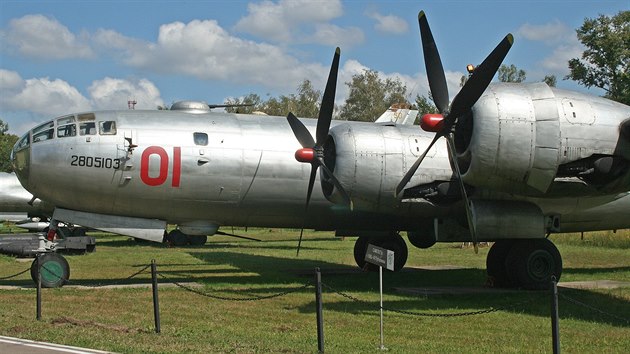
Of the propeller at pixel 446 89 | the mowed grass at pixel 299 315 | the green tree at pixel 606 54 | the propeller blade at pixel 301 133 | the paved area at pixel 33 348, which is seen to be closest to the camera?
the paved area at pixel 33 348

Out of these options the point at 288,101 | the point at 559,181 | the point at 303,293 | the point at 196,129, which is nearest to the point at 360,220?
the point at 303,293

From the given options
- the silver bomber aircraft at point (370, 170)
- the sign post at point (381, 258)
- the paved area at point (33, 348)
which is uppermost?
the silver bomber aircraft at point (370, 170)

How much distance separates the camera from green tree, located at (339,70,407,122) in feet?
311

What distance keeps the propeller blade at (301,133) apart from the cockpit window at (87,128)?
5.14m

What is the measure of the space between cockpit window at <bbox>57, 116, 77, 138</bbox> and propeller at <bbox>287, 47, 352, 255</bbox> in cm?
563

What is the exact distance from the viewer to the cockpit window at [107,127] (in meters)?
19.2

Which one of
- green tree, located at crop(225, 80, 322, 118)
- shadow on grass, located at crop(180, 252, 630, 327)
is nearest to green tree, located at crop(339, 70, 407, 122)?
green tree, located at crop(225, 80, 322, 118)

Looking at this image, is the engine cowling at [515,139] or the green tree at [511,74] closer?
the engine cowling at [515,139]

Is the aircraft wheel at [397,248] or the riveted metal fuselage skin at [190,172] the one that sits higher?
the riveted metal fuselage skin at [190,172]

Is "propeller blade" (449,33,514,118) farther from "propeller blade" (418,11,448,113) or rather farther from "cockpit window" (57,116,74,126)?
"cockpit window" (57,116,74,126)

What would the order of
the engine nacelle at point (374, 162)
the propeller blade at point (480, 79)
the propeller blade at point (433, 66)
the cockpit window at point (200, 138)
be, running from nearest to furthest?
the propeller blade at point (480, 79)
the propeller blade at point (433, 66)
the engine nacelle at point (374, 162)
the cockpit window at point (200, 138)

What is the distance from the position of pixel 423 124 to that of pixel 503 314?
419 centimetres

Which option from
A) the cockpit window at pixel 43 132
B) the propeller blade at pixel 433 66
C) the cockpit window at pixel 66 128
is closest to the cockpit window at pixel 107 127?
the cockpit window at pixel 66 128

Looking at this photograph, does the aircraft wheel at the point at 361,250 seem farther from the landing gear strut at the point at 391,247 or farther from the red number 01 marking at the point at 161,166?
the red number 01 marking at the point at 161,166
